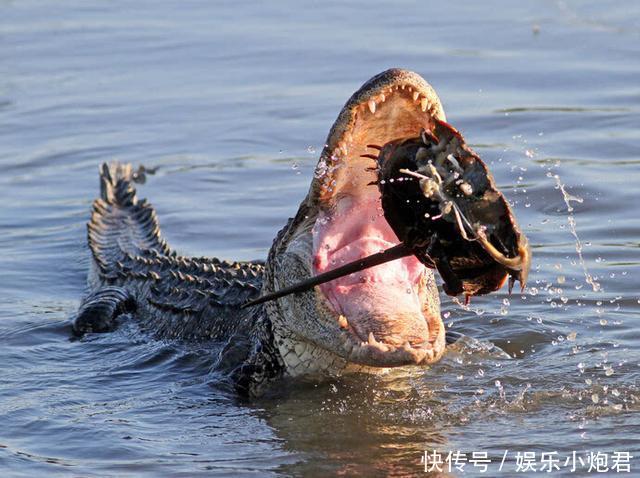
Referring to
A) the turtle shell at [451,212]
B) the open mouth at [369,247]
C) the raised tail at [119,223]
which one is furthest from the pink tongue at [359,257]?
the raised tail at [119,223]

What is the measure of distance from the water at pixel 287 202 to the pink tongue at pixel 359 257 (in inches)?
22.5

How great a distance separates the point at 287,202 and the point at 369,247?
3.65m

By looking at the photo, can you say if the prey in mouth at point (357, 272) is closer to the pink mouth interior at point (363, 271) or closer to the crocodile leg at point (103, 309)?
the pink mouth interior at point (363, 271)

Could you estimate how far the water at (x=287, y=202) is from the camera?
212 inches

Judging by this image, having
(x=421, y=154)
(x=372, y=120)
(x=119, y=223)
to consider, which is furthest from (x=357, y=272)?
(x=119, y=223)

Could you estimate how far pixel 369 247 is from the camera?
5.35 metres

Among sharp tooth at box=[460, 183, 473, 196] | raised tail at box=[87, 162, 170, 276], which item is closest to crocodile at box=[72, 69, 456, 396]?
sharp tooth at box=[460, 183, 473, 196]

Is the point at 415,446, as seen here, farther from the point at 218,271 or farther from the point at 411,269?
the point at 218,271

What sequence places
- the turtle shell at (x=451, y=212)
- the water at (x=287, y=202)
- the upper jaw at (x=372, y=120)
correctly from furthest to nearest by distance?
the water at (x=287, y=202) → the upper jaw at (x=372, y=120) → the turtle shell at (x=451, y=212)

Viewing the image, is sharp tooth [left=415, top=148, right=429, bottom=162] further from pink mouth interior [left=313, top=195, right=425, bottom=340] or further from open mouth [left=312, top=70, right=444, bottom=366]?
pink mouth interior [left=313, top=195, right=425, bottom=340]

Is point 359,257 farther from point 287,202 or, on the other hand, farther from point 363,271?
point 287,202

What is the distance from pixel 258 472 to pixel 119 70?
7798mm

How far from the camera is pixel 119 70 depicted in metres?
12.2

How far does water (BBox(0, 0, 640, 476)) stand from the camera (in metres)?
5.39
